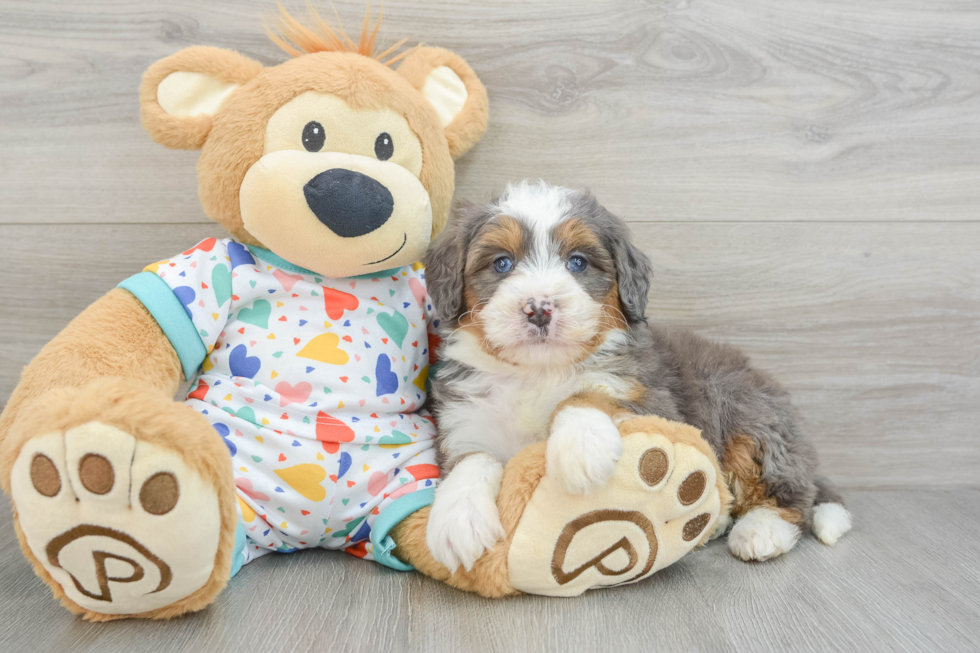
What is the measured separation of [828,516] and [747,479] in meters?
0.29

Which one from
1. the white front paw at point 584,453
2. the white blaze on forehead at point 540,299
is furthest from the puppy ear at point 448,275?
the white front paw at point 584,453

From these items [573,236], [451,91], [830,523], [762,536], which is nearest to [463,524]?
[573,236]

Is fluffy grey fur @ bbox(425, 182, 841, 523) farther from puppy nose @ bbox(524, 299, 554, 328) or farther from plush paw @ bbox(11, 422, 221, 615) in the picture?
plush paw @ bbox(11, 422, 221, 615)

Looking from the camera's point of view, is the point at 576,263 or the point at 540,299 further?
the point at 576,263

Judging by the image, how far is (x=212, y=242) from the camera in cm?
184

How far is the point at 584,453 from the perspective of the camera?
143cm

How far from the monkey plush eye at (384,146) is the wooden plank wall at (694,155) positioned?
0.57 metres

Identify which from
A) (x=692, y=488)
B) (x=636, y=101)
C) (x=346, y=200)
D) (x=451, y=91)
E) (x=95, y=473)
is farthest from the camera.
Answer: (x=636, y=101)

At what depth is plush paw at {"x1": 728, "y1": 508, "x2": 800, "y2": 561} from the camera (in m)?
1.84

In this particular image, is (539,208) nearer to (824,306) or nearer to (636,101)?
(636,101)

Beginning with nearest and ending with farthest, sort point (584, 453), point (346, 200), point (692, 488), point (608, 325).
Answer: point (584, 453), point (692, 488), point (346, 200), point (608, 325)

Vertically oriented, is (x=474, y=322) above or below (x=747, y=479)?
above

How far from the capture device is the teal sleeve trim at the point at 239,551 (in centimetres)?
159

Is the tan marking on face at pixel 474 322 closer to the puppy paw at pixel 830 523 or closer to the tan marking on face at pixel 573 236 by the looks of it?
the tan marking on face at pixel 573 236
